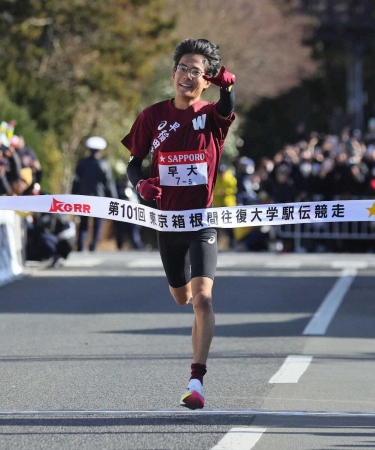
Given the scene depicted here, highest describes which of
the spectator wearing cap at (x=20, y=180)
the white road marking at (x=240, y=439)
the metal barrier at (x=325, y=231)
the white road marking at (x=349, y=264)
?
the spectator wearing cap at (x=20, y=180)

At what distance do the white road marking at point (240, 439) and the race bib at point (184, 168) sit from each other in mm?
1550

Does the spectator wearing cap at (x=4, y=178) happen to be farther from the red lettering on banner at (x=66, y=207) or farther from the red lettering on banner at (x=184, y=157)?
the red lettering on banner at (x=184, y=157)

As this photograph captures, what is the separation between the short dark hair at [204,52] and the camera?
7941 mm

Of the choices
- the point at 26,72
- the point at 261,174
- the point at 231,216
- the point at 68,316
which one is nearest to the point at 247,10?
the point at 26,72

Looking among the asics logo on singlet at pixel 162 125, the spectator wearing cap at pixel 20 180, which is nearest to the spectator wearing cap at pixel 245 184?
the spectator wearing cap at pixel 20 180

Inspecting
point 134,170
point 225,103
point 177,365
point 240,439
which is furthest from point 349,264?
point 240,439

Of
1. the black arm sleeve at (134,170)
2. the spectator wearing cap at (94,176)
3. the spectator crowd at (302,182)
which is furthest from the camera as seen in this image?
the spectator crowd at (302,182)

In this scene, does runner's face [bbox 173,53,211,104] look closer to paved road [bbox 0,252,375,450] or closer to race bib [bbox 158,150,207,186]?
race bib [bbox 158,150,207,186]

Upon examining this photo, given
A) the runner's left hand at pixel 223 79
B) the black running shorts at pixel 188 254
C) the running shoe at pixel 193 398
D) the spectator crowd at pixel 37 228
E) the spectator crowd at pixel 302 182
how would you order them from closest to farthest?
the running shoe at pixel 193 398
the runner's left hand at pixel 223 79
the black running shorts at pixel 188 254
the spectator crowd at pixel 37 228
the spectator crowd at pixel 302 182

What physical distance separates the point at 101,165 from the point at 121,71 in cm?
1732

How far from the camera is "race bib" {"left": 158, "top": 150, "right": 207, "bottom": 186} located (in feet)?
25.8

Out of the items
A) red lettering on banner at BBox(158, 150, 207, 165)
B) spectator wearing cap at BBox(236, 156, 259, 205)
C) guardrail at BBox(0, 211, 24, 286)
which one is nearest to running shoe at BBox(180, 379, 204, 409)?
red lettering on banner at BBox(158, 150, 207, 165)

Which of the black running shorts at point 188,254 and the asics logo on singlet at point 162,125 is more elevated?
the asics logo on singlet at point 162,125

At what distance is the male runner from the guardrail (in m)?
9.98
